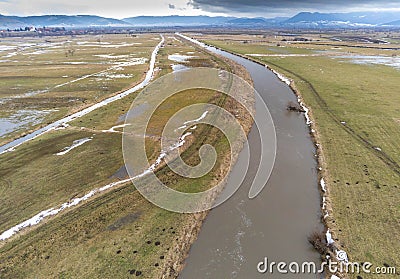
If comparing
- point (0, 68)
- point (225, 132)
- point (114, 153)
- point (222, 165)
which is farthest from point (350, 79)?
point (0, 68)

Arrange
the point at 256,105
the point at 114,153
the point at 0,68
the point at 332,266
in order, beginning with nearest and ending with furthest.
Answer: the point at 332,266
the point at 114,153
the point at 256,105
the point at 0,68

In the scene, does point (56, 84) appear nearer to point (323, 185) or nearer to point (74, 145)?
point (74, 145)


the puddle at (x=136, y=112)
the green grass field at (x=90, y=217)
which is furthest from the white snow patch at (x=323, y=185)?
the puddle at (x=136, y=112)

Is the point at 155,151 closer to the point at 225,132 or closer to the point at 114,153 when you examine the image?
the point at 114,153

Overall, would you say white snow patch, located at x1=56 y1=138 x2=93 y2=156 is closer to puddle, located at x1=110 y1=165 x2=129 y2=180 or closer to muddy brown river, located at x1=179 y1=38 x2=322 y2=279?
puddle, located at x1=110 y1=165 x2=129 y2=180

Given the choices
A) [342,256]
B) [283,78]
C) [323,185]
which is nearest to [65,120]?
[323,185]

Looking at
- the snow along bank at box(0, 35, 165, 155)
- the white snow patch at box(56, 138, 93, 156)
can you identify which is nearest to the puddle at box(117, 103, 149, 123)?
the snow along bank at box(0, 35, 165, 155)
